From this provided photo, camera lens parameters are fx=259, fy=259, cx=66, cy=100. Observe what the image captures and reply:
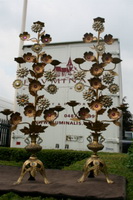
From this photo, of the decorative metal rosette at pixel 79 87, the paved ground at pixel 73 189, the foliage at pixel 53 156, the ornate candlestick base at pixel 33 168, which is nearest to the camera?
the paved ground at pixel 73 189

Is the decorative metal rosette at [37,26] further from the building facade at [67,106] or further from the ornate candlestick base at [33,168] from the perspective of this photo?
the building facade at [67,106]

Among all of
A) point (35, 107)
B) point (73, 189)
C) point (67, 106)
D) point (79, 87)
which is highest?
point (67, 106)

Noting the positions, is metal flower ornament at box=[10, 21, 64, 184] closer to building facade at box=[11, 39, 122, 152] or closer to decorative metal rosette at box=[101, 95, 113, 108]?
decorative metal rosette at box=[101, 95, 113, 108]

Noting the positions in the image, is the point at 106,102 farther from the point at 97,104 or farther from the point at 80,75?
the point at 80,75

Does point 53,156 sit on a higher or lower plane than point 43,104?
lower

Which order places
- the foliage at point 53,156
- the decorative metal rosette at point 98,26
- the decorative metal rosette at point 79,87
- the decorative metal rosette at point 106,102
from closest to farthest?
the decorative metal rosette at point 106,102 → the decorative metal rosette at point 79,87 → the decorative metal rosette at point 98,26 → the foliage at point 53,156

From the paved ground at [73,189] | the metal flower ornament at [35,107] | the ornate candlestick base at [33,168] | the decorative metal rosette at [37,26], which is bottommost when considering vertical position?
the paved ground at [73,189]

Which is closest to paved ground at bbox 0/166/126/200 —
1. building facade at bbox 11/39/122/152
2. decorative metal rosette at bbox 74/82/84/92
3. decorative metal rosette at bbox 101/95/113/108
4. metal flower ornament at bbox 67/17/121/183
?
metal flower ornament at bbox 67/17/121/183

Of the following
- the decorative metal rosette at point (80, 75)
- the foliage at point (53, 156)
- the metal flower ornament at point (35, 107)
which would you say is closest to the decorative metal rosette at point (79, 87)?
the decorative metal rosette at point (80, 75)

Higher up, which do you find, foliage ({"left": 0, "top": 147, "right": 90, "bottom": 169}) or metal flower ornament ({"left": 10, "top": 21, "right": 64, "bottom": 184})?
metal flower ornament ({"left": 10, "top": 21, "right": 64, "bottom": 184})

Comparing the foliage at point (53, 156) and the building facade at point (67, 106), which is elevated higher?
the building facade at point (67, 106)

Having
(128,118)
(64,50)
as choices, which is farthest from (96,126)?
(128,118)

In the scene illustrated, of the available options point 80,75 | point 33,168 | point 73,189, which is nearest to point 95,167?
point 73,189

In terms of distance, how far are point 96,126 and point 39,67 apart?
48.2 inches
